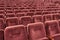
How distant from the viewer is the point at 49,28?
0.65m

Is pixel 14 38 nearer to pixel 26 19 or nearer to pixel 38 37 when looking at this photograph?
pixel 38 37

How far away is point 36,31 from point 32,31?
0.10 ft

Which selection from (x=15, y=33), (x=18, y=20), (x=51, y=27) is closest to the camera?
(x=15, y=33)

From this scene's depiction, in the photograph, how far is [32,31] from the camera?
59cm

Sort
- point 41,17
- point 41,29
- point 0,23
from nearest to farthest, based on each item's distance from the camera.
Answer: point 41,29
point 0,23
point 41,17

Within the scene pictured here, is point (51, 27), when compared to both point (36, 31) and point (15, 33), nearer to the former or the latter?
point (36, 31)

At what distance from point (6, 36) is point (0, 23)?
23cm

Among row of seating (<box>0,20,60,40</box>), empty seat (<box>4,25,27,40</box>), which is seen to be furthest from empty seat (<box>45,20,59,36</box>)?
empty seat (<box>4,25,27,40</box>)

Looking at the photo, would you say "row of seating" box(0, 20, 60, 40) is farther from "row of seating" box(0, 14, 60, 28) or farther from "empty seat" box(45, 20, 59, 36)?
"row of seating" box(0, 14, 60, 28)

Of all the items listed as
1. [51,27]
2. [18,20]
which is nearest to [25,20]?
[18,20]

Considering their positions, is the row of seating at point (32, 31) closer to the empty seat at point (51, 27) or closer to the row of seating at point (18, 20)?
the empty seat at point (51, 27)

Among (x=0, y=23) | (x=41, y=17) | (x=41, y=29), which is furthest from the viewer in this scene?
(x=41, y=17)

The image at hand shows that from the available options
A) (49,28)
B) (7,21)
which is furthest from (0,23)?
(49,28)

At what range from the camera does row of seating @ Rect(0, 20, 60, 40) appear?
1.72 feet
